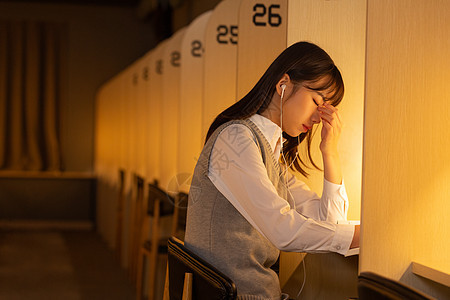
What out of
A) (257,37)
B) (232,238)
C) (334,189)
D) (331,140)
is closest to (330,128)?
(331,140)

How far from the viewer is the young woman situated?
1.41m

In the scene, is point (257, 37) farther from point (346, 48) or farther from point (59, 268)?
point (59, 268)

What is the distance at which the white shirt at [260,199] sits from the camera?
1.39 m

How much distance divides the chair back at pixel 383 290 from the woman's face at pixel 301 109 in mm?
584

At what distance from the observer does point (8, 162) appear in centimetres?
703

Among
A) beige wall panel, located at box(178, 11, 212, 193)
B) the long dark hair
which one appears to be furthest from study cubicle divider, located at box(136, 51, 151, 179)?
the long dark hair

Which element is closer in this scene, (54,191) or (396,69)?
(396,69)

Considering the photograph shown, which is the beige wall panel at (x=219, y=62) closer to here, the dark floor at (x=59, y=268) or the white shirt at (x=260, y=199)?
the white shirt at (x=260, y=199)

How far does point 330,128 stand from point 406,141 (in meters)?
0.23

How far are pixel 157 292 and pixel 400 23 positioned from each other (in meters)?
2.61

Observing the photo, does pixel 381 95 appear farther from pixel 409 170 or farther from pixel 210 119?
pixel 210 119

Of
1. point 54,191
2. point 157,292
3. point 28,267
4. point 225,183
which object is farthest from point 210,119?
point 54,191

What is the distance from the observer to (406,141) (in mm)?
1434

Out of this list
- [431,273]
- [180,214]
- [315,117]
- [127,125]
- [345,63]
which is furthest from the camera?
[127,125]
